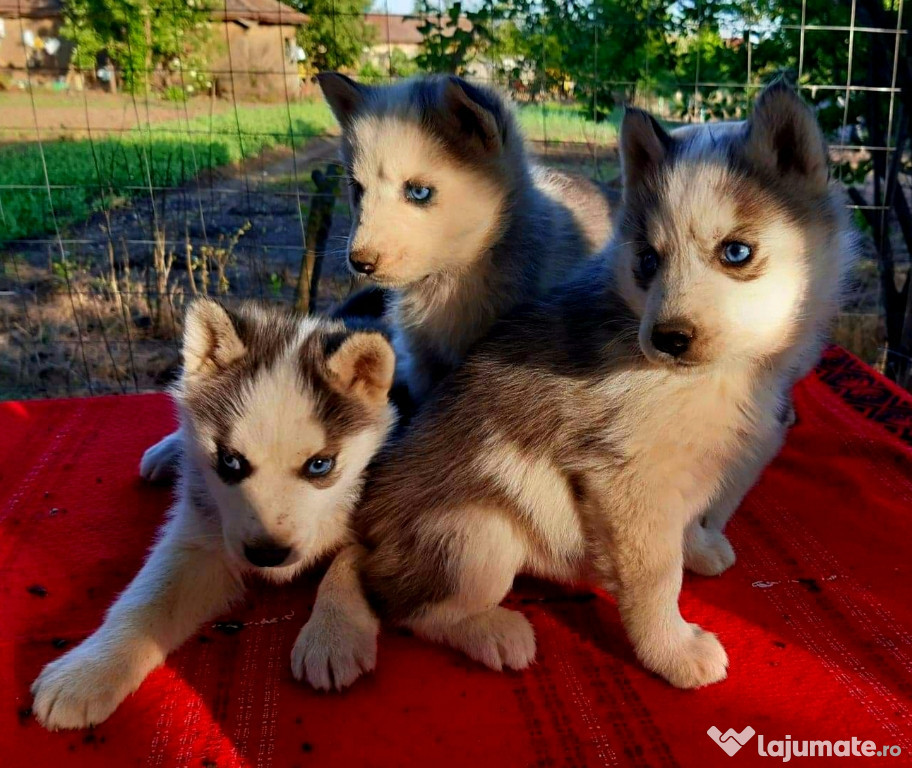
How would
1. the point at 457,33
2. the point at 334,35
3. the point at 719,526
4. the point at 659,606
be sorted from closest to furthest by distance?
the point at 659,606 → the point at 719,526 → the point at 457,33 → the point at 334,35

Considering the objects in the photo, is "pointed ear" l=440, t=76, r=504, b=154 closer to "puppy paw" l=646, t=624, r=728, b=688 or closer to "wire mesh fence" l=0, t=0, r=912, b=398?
"puppy paw" l=646, t=624, r=728, b=688

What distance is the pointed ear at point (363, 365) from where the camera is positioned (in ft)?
8.21

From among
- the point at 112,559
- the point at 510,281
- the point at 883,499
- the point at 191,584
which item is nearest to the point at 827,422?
the point at 883,499

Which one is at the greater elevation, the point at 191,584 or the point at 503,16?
the point at 503,16

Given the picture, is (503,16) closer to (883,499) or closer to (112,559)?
(883,499)

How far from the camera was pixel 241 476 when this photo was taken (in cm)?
239

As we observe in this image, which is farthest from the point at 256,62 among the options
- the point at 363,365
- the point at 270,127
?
the point at 363,365

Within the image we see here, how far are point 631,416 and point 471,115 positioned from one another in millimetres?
1590

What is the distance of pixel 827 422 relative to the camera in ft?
13.5

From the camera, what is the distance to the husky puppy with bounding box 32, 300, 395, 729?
7.51 ft

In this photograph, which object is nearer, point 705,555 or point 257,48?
point 705,555

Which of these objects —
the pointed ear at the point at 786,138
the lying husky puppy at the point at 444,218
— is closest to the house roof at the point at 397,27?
the lying husky puppy at the point at 444,218

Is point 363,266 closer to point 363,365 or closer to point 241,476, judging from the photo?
point 363,365

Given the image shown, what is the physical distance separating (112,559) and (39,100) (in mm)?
5674
